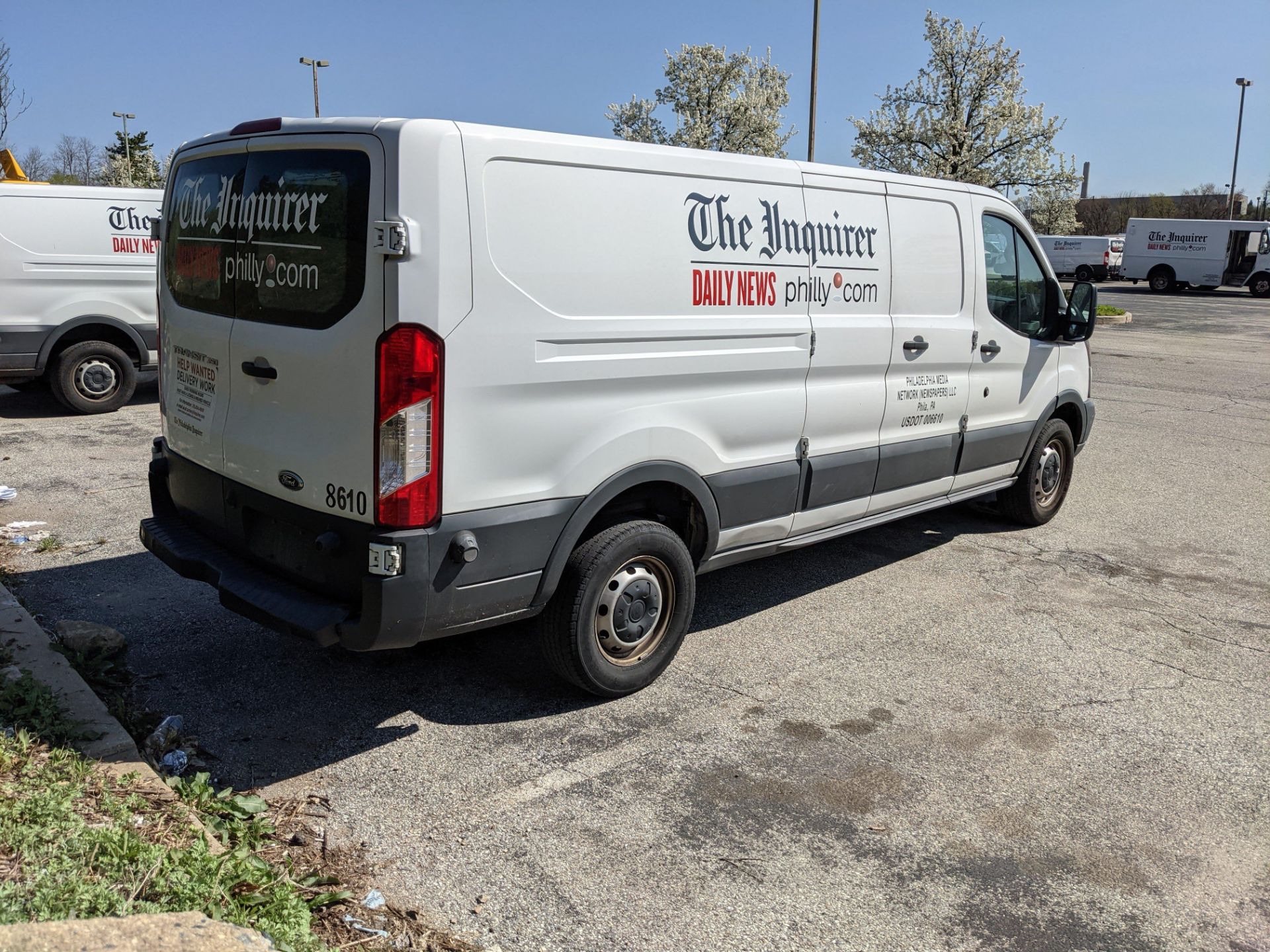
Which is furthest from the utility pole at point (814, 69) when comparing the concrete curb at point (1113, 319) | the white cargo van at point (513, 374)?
the white cargo van at point (513, 374)

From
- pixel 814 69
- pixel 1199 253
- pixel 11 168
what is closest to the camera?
pixel 11 168

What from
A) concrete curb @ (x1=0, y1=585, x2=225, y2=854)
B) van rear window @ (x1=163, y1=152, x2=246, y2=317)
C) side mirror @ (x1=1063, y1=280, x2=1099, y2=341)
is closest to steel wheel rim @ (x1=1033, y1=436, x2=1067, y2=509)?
side mirror @ (x1=1063, y1=280, x2=1099, y2=341)

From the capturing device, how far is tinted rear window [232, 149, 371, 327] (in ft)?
11.5

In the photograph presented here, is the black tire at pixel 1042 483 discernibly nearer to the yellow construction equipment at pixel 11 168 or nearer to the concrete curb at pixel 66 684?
the concrete curb at pixel 66 684

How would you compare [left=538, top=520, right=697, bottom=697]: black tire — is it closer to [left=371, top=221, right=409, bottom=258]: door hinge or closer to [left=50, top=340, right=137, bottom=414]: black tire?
[left=371, top=221, right=409, bottom=258]: door hinge

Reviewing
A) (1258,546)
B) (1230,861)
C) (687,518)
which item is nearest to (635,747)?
(687,518)

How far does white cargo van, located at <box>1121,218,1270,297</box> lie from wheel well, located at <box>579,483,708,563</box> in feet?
129

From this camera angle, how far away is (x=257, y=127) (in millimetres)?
3910

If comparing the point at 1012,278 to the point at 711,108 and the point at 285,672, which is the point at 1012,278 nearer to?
the point at 285,672

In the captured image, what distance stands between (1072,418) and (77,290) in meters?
9.13

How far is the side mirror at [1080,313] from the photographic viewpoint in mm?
6699

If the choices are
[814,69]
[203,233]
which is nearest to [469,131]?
[203,233]

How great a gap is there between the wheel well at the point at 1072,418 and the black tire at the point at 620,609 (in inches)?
150

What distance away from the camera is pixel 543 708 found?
4.29 meters
